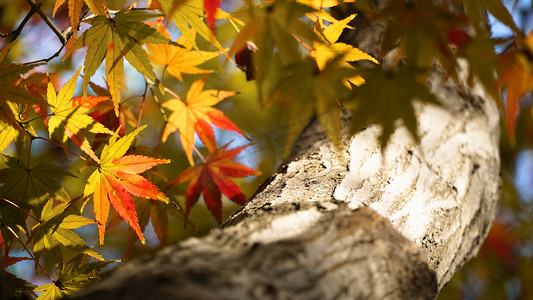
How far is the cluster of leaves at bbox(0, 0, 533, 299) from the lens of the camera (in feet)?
2.08

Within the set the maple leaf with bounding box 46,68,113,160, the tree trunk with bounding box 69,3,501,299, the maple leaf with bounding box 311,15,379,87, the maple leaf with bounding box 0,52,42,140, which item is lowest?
the tree trunk with bounding box 69,3,501,299

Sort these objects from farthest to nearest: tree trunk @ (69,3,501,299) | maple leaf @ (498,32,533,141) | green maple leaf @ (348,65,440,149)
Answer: maple leaf @ (498,32,533,141)
green maple leaf @ (348,65,440,149)
tree trunk @ (69,3,501,299)

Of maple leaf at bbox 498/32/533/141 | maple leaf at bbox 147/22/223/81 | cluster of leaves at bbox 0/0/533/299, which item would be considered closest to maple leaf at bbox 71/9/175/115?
cluster of leaves at bbox 0/0/533/299

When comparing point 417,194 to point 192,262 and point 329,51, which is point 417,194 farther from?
point 192,262

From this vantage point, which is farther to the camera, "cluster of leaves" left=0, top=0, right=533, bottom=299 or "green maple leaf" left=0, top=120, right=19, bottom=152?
"green maple leaf" left=0, top=120, right=19, bottom=152

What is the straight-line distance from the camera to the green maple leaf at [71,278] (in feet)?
2.51

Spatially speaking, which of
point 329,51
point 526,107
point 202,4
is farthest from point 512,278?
point 202,4

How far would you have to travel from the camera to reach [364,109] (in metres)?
0.62

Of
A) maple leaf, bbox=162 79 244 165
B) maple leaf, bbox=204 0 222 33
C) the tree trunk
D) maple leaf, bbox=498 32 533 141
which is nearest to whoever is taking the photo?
the tree trunk

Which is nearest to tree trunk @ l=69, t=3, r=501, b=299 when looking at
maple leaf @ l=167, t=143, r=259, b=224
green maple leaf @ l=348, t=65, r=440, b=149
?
green maple leaf @ l=348, t=65, r=440, b=149

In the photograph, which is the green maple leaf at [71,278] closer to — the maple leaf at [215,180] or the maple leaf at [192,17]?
the maple leaf at [215,180]

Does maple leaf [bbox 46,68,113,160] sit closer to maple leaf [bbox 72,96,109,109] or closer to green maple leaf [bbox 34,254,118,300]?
maple leaf [bbox 72,96,109,109]

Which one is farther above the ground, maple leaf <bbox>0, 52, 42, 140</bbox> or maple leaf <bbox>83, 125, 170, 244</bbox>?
maple leaf <bbox>0, 52, 42, 140</bbox>

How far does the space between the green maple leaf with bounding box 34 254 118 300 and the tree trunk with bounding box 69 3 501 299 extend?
307 mm
